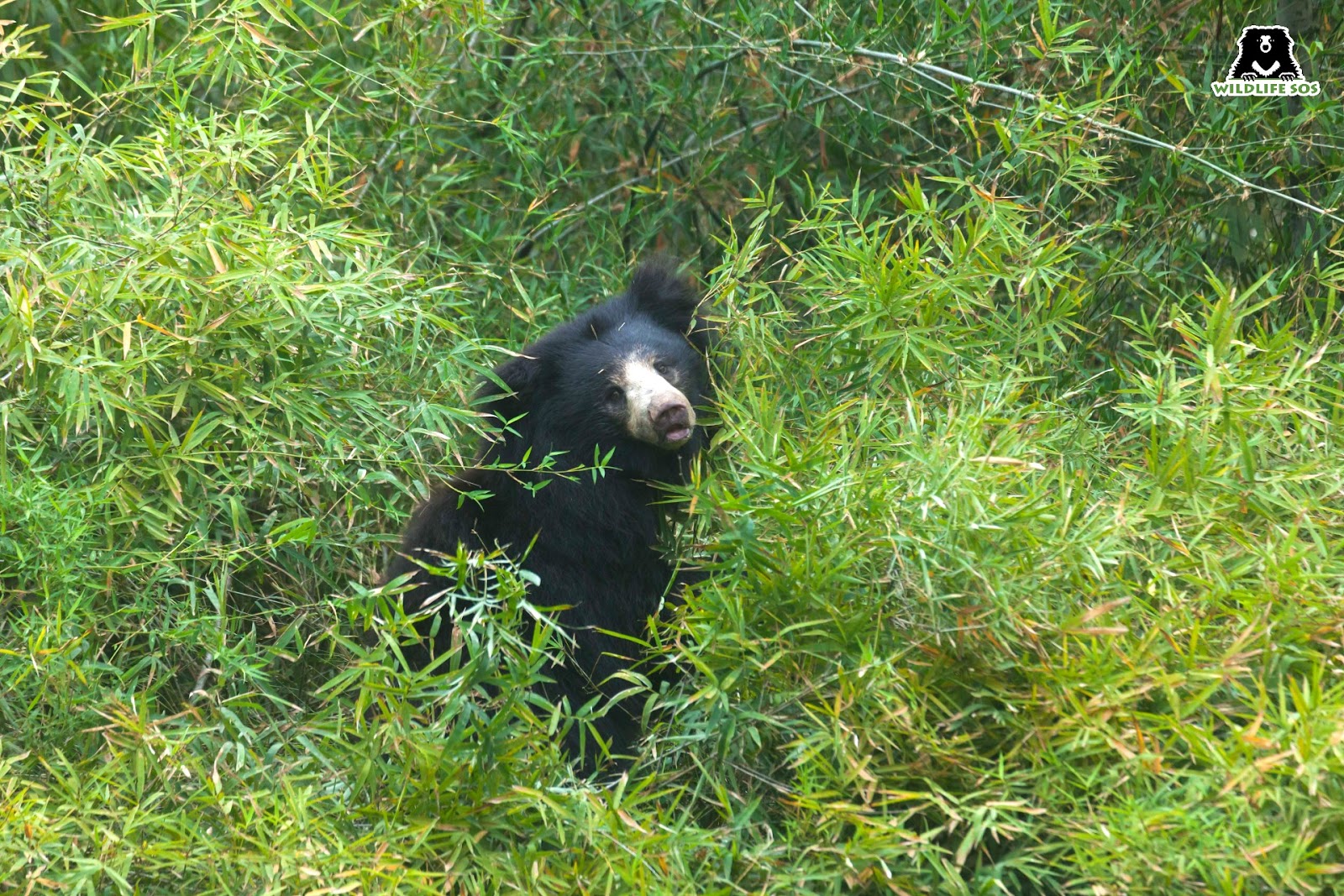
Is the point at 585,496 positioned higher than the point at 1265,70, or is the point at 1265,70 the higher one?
the point at 1265,70

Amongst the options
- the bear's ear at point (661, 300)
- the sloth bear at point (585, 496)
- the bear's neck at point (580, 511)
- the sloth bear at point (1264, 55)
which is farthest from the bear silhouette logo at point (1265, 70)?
the bear's neck at point (580, 511)

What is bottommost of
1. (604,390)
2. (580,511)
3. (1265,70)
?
(580,511)

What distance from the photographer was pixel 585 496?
11.0ft

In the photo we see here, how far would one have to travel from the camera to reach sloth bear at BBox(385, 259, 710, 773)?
10.8 ft

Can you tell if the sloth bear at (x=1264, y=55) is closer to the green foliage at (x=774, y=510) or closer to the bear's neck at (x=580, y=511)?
the green foliage at (x=774, y=510)

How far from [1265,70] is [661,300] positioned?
1695 millimetres

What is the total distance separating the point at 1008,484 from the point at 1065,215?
1.35 m

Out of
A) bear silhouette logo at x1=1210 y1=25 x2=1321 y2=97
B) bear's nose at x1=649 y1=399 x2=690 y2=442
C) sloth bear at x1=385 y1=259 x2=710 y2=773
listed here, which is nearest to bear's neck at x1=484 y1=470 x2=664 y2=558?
sloth bear at x1=385 y1=259 x2=710 y2=773

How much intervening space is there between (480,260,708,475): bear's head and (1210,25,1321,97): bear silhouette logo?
1.54 meters

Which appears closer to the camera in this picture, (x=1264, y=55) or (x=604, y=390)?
(x=604, y=390)

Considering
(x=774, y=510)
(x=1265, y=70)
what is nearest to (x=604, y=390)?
(x=774, y=510)

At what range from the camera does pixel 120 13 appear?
4.58 meters

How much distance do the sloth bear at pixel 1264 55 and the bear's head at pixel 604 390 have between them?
5.25ft

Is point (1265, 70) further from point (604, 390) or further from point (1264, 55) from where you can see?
point (604, 390)
